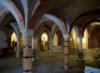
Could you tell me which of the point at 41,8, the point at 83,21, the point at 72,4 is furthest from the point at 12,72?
the point at 83,21

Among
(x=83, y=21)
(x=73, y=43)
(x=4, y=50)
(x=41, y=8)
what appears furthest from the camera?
(x=73, y=43)

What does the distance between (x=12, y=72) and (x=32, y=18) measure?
3.48 m

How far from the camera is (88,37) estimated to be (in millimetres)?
19453

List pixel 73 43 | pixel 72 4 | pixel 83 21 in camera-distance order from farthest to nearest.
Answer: pixel 73 43, pixel 83 21, pixel 72 4

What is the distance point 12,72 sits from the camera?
7.42m

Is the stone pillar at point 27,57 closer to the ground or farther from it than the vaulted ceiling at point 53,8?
closer to the ground

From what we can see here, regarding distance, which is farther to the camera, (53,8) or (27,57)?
(53,8)

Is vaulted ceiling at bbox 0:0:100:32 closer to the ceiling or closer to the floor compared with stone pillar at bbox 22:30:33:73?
closer to the ceiling

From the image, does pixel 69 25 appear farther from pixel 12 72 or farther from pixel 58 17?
pixel 12 72

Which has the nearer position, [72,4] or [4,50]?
[72,4]

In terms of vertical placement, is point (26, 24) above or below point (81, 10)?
below

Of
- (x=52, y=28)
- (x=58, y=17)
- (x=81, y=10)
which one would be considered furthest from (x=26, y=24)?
(x=52, y=28)

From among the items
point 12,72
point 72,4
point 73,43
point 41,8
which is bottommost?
point 12,72

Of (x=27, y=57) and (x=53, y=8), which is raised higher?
(x=53, y=8)
